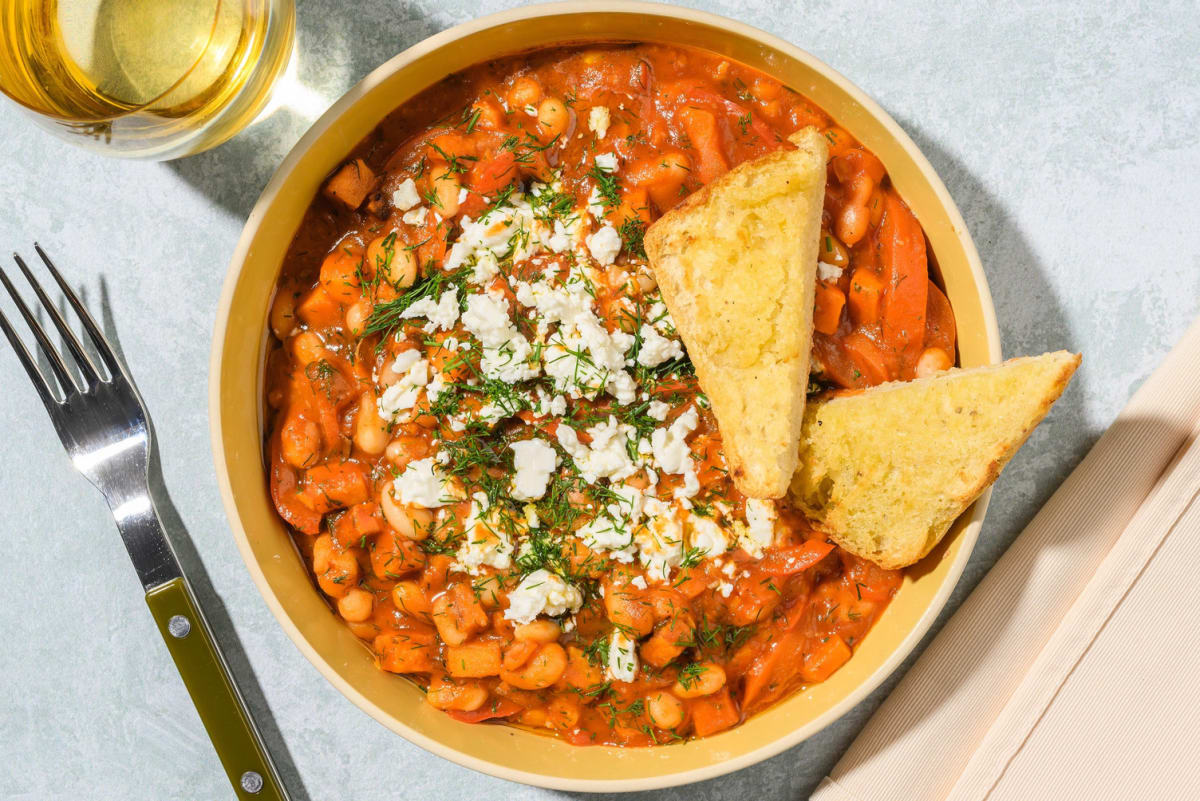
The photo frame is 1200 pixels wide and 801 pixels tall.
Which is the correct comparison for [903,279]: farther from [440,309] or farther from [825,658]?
[440,309]

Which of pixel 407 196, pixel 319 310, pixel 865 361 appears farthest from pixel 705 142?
pixel 319 310

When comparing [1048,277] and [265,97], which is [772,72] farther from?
[265,97]

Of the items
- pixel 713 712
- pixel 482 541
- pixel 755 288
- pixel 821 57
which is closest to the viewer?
pixel 755 288

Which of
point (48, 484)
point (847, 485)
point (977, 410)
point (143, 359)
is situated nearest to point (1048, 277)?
point (977, 410)

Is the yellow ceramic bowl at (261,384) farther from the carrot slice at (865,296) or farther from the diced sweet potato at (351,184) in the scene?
the carrot slice at (865,296)

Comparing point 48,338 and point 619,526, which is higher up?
point 48,338

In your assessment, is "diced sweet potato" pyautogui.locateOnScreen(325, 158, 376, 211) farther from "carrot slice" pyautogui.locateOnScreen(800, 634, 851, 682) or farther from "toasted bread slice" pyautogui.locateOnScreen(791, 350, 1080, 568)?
"carrot slice" pyautogui.locateOnScreen(800, 634, 851, 682)

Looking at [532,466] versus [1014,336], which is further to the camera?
[1014,336]

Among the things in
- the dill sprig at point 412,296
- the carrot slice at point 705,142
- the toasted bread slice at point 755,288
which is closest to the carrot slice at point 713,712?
the toasted bread slice at point 755,288
